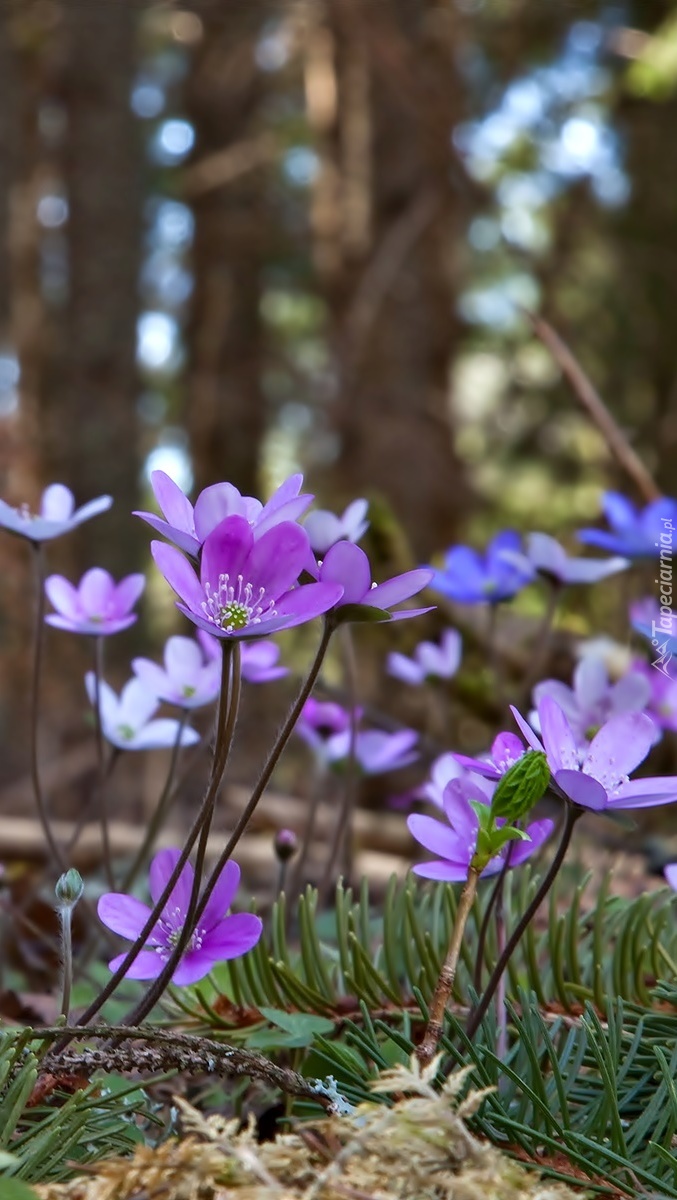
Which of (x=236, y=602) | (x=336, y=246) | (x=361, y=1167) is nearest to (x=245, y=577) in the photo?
(x=236, y=602)

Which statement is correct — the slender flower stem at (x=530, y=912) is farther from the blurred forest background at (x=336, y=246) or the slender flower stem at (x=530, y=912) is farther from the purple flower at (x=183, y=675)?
the blurred forest background at (x=336, y=246)

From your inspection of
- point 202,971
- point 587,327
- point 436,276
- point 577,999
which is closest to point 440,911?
point 577,999

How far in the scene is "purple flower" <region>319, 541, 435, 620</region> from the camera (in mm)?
484

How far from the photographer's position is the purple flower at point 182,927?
505 millimetres

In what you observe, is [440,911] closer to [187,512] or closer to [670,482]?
[187,512]

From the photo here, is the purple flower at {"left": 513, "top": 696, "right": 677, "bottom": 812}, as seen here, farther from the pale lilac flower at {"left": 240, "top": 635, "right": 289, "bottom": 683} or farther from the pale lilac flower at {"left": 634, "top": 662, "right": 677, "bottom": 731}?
the pale lilac flower at {"left": 634, "top": 662, "right": 677, "bottom": 731}

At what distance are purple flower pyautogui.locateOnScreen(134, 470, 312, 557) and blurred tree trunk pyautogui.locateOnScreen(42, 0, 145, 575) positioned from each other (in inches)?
142

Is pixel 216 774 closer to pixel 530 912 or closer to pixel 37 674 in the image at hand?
pixel 530 912

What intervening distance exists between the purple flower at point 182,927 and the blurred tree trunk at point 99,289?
359cm

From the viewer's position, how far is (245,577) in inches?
19.7

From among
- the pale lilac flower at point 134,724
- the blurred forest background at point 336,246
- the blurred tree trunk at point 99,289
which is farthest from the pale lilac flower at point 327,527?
the blurred tree trunk at point 99,289

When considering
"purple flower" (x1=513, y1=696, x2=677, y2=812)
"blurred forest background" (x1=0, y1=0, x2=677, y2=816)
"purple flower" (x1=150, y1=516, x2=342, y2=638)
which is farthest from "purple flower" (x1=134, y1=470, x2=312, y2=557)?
"blurred forest background" (x1=0, y1=0, x2=677, y2=816)

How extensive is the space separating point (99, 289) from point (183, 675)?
415 cm

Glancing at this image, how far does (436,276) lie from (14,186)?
1788 mm
